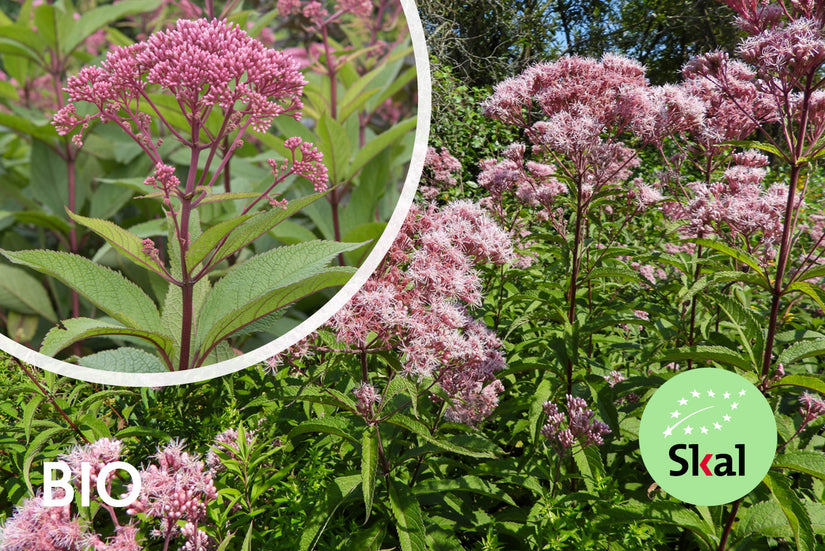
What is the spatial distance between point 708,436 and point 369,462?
0.79 metres

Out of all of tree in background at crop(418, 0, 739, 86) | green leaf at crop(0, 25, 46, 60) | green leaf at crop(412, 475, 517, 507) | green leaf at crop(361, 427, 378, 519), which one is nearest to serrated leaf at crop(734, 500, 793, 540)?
green leaf at crop(412, 475, 517, 507)

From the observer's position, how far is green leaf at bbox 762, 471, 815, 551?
1.26 metres

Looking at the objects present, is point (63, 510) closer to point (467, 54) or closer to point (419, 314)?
point (419, 314)

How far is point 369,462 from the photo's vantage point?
1.31 meters

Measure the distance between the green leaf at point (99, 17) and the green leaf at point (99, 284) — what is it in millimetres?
431

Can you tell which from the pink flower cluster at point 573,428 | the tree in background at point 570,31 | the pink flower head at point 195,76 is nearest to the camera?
the pink flower head at point 195,76

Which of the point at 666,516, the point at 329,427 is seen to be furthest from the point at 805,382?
the point at 329,427

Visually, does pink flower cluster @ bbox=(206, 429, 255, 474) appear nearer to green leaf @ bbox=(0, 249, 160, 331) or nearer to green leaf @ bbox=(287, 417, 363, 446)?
green leaf @ bbox=(287, 417, 363, 446)

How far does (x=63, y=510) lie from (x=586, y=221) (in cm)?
174

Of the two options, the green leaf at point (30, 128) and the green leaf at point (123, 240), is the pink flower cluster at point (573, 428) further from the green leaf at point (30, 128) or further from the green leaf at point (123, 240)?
the green leaf at point (30, 128)

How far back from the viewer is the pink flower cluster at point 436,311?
136 cm

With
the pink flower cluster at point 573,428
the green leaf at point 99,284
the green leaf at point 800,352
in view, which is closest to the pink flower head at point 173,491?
the green leaf at point 99,284

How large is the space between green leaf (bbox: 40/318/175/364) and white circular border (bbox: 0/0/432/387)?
22cm

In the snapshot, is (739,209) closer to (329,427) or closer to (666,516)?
(666,516)
